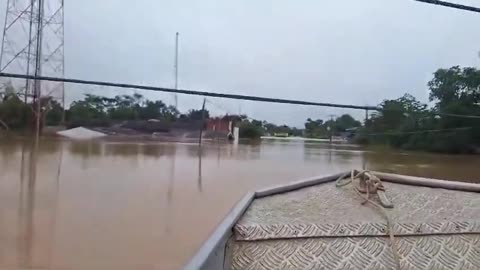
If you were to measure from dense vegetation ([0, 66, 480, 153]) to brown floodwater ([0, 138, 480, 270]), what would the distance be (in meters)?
0.40

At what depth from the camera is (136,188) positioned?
512 centimetres

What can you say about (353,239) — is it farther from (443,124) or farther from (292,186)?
(443,124)

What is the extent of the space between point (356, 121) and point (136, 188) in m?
2.66

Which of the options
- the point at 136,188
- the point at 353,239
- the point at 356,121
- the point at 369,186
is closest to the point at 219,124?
the point at 136,188

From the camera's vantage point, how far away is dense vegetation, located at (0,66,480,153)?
3719mm

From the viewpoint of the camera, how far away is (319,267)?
2.97ft

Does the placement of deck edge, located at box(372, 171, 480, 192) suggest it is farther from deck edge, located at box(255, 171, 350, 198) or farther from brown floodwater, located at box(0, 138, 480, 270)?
brown floodwater, located at box(0, 138, 480, 270)

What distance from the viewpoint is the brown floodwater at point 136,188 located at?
3047 mm

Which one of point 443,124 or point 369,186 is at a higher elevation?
point 443,124

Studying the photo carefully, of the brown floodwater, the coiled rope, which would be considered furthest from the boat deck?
the brown floodwater

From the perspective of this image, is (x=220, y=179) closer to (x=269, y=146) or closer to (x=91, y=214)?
(x=269, y=146)

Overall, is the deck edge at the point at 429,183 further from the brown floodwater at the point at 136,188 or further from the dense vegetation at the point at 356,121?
the dense vegetation at the point at 356,121

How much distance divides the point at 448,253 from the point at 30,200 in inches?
164

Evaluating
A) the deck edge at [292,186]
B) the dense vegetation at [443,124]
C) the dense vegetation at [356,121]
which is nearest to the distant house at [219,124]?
the dense vegetation at [356,121]
